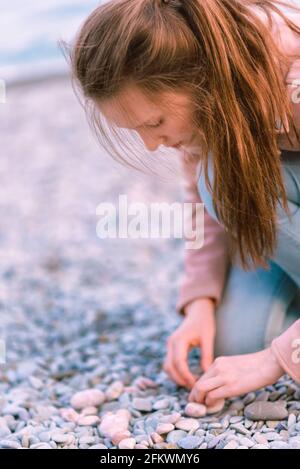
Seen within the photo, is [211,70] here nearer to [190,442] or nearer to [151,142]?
[151,142]

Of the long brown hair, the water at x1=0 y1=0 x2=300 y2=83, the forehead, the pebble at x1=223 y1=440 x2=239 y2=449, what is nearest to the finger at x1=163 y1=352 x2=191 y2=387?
the pebble at x1=223 y1=440 x2=239 y2=449

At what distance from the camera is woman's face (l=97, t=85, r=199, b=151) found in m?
1.19

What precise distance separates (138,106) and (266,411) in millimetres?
616

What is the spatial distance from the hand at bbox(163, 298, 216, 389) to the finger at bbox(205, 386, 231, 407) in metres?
0.12

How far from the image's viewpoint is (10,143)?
435cm

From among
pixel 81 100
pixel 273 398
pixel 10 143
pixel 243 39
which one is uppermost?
pixel 243 39

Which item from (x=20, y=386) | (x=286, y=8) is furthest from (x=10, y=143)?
(x=286, y=8)

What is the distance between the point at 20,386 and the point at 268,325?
0.60m

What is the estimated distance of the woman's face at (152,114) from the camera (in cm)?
119

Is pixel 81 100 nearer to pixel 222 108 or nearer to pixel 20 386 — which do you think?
pixel 222 108

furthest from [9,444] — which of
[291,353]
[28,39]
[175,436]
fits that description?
[28,39]

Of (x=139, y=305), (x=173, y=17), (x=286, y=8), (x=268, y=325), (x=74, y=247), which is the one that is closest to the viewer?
(x=173, y=17)

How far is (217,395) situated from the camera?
4.42ft

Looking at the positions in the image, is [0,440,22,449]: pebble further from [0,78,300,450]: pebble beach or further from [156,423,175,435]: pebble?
[156,423,175,435]: pebble
